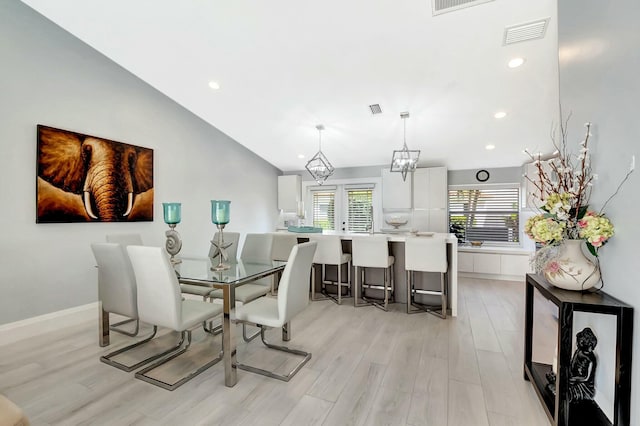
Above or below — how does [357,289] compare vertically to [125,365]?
above

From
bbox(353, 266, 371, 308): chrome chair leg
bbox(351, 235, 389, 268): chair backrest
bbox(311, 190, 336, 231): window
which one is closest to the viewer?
bbox(351, 235, 389, 268): chair backrest

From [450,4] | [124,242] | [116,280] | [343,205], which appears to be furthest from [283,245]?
[450,4]

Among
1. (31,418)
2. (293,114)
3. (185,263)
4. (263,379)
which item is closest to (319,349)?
(263,379)

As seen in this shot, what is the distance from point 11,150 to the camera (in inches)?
112

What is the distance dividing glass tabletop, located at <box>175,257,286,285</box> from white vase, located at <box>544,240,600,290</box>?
6.65 feet

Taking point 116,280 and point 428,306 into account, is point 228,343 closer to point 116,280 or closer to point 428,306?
point 116,280

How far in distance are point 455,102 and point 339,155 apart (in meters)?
2.64

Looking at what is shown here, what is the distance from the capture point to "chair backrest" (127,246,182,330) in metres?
A: 2.05

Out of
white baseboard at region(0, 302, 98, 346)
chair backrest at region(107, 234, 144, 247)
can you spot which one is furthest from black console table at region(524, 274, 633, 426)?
white baseboard at region(0, 302, 98, 346)

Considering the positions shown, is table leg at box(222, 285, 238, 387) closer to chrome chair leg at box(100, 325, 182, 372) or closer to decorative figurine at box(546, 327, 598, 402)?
chrome chair leg at box(100, 325, 182, 372)

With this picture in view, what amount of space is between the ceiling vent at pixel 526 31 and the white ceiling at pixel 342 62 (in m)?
0.07

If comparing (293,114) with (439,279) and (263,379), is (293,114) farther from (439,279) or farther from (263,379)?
(263,379)

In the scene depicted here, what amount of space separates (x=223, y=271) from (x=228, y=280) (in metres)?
0.38

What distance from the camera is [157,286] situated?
6.88ft
